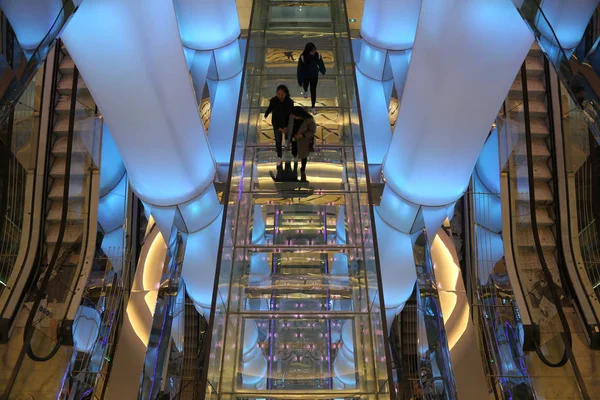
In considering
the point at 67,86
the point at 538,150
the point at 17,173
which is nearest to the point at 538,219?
the point at 538,150

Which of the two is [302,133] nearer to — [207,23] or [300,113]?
[300,113]

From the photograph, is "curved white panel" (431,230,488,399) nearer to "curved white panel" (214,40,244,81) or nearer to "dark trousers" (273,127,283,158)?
"dark trousers" (273,127,283,158)

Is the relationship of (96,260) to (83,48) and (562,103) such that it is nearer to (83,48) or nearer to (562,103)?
(83,48)

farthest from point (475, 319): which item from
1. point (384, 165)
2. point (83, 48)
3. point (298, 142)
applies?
point (83, 48)

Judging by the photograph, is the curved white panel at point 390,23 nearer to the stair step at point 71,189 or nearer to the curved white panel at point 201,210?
the curved white panel at point 201,210

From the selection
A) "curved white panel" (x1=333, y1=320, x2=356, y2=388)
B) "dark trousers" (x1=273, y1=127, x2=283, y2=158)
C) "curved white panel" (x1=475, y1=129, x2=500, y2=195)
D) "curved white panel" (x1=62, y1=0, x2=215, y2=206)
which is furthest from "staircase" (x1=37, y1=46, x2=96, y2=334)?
"curved white panel" (x1=475, y1=129, x2=500, y2=195)

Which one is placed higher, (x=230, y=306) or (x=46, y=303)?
(x=46, y=303)

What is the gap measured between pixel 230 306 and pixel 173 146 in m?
2.53

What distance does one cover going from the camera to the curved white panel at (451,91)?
5.47 m

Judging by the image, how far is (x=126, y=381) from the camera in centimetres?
909

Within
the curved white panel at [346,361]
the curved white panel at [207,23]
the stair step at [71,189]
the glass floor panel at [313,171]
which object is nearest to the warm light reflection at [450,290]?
the glass floor panel at [313,171]

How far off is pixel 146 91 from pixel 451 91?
9.19 feet

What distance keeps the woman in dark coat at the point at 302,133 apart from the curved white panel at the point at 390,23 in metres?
4.39

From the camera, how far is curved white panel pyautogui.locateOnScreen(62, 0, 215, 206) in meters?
5.50
